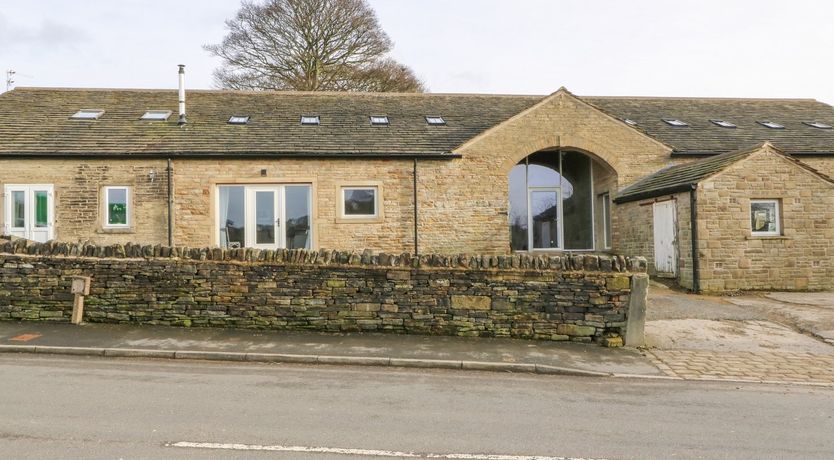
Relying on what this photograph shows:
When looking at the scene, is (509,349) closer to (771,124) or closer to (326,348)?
(326,348)

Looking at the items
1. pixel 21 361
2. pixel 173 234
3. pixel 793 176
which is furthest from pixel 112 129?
pixel 793 176

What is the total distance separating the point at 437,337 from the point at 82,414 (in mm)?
4947

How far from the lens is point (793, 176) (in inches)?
510

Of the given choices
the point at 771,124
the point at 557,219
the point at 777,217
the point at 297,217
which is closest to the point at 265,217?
the point at 297,217

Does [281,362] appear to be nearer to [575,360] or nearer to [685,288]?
[575,360]

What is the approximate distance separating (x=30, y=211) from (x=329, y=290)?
415 inches

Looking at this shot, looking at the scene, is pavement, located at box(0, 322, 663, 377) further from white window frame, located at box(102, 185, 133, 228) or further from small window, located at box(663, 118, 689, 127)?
small window, located at box(663, 118, 689, 127)

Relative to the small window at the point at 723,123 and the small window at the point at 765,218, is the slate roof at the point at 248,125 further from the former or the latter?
the small window at the point at 765,218

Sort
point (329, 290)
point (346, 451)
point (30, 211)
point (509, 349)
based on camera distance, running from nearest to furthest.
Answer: point (346, 451) → point (509, 349) → point (329, 290) → point (30, 211)

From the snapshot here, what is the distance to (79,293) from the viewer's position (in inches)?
343

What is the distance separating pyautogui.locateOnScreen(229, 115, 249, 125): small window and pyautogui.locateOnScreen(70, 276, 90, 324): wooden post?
862cm

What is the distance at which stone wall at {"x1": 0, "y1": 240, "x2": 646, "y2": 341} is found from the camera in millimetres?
8469

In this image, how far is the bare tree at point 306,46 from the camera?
24.8m

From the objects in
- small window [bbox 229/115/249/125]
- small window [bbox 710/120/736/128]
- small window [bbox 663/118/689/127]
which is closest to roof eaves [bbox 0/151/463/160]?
small window [bbox 229/115/249/125]
